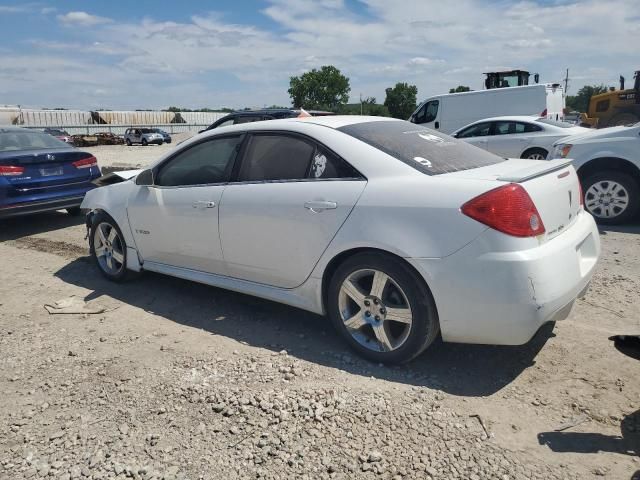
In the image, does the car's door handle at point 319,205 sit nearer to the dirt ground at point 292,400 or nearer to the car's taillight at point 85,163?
the dirt ground at point 292,400

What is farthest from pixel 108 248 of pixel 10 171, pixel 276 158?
pixel 10 171

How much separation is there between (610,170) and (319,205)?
→ 537cm

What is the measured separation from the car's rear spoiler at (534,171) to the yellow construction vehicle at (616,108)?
1924 cm

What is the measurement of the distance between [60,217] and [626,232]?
340 inches

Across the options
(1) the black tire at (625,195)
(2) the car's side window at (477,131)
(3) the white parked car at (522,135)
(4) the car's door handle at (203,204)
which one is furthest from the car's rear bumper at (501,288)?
(2) the car's side window at (477,131)

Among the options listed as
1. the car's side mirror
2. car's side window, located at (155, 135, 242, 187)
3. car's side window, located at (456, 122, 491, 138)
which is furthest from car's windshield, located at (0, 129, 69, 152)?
car's side window, located at (456, 122, 491, 138)

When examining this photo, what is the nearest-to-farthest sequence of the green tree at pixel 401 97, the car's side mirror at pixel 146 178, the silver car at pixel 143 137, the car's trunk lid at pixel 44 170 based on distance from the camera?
the car's side mirror at pixel 146 178, the car's trunk lid at pixel 44 170, the silver car at pixel 143 137, the green tree at pixel 401 97

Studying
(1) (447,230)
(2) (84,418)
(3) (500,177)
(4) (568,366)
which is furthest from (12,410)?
(4) (568,366)

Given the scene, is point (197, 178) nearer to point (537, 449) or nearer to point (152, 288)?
point (152, 288)

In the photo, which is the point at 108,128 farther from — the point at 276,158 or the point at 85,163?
the point at 276,158

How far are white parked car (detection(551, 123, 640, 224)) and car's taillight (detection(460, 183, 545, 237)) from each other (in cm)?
484

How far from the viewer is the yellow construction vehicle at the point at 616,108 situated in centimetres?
1981

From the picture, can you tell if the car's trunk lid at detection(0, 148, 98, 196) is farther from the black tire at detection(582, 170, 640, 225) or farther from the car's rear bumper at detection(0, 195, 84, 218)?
the black tire at detection(582, 170, 640, 225)

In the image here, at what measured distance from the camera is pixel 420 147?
11.3 feet
